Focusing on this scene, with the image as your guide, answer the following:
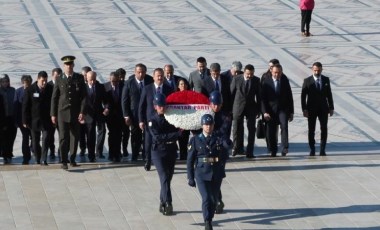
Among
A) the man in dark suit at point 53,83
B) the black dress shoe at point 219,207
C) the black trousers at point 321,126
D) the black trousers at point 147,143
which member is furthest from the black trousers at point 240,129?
the black dress shoe at point 219,207

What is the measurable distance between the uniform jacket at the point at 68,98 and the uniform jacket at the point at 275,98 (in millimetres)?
2652

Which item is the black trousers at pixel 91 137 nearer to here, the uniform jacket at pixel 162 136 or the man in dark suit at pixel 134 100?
the man in dark suit at pixel 134 100

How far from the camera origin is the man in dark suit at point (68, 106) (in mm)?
14875

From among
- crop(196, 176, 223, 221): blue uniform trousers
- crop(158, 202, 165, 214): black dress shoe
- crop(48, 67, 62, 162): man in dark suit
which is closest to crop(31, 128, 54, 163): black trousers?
crop(48, 67, 62, 162): man in dark suit

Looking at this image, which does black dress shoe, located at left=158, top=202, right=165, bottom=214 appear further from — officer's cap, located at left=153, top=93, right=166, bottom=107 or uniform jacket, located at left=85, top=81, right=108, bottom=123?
uniform jacket, located at left=85, top=81, right=108, bottom=123

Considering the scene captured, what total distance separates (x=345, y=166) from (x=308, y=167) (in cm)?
50

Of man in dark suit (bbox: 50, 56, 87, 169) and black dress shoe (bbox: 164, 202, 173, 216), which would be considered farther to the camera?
man in dark suit (bbox: 50, 56, 87, 169)

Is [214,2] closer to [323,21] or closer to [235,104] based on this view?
[323,21]

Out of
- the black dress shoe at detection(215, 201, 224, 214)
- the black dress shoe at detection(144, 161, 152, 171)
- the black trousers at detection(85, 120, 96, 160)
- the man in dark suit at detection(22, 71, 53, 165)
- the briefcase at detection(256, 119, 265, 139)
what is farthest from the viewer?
the briefcase at detection(256, 119, 265, 139)

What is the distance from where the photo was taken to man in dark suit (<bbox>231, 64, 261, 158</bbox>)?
52.0 feet

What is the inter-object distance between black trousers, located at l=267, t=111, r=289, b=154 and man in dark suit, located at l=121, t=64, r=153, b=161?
1.82 meters

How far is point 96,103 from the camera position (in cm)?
1578

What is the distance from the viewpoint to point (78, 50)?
77.5ft

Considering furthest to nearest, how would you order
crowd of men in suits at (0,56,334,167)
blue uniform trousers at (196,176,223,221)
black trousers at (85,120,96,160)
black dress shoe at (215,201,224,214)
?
1. black trousers at (85,120,96,160)
2. crowd of men in suits at (0,56,334,167)
3. black dress shoe at (215,201,224,214)
4. blue uniform trousers at (196,176,223,221)
